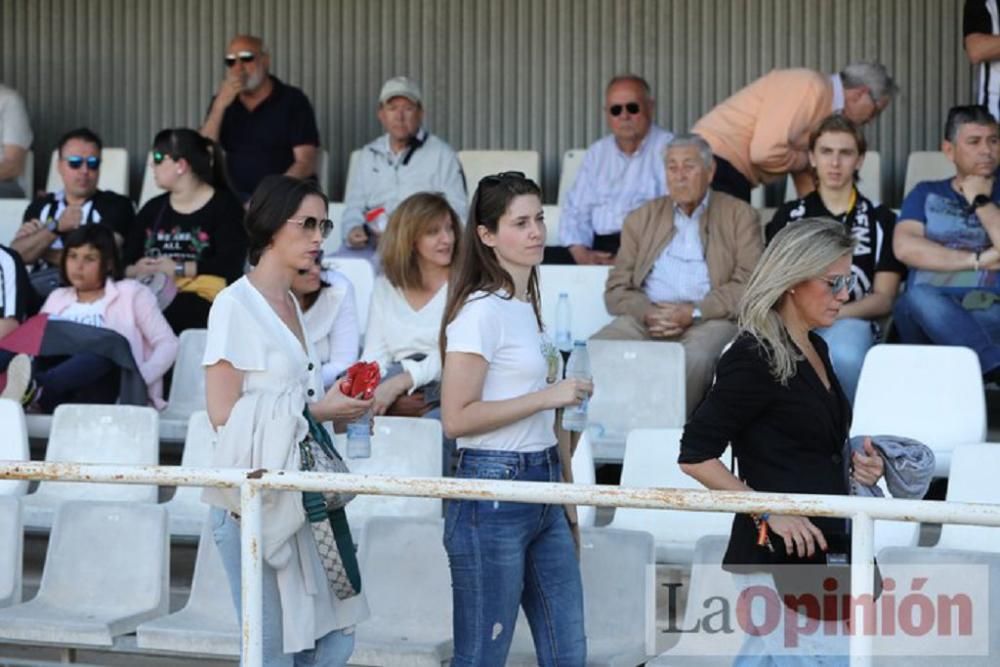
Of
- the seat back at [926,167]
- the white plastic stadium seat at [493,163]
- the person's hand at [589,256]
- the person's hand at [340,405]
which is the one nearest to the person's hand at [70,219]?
the white plastic stadium seat at [493,163]

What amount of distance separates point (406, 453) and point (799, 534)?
94.0 inches

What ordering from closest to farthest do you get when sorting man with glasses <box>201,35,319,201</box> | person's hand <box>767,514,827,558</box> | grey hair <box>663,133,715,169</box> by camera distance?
person's hand <box>767,514,827,558</box> → grey hair <box>663,133,715,169</box> → man with glasses <box>201,35,319,201</box>

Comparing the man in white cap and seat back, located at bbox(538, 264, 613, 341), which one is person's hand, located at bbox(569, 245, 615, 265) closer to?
seat back, located at bbox(538, 264, 613, 341)

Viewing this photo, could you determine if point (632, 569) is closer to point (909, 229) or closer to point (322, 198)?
point (322, 198)

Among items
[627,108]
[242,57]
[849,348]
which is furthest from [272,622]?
[242,57]

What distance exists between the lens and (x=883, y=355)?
638 cm

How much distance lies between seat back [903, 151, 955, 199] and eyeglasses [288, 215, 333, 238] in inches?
189

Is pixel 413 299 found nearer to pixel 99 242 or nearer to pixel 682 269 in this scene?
pixel 682 269

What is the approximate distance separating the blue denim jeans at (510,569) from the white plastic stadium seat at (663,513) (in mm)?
1375

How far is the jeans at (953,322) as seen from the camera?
6711 millimetres

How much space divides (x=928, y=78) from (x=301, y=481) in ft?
19.4

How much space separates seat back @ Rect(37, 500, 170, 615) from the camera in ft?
18.4

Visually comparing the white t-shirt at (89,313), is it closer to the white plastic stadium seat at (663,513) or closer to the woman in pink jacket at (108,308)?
the woman in pink jacket at (108,308)

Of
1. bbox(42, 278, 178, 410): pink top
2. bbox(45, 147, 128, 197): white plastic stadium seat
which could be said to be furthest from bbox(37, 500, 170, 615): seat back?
bbox(45, 147, 128, 197): white plastic stadium seat
